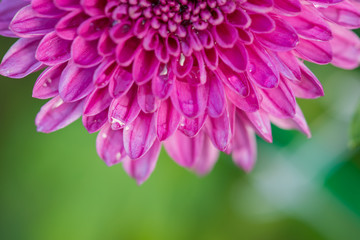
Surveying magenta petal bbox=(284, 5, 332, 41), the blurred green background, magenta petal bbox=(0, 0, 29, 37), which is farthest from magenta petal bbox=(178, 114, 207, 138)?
the blurred green background

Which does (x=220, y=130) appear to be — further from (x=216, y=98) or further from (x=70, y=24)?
(x=70, y=24)

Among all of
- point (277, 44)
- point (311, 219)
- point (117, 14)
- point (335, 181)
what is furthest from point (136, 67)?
point (311, 219)

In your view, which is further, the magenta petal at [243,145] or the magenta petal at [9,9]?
the magenta petal at [243,145]

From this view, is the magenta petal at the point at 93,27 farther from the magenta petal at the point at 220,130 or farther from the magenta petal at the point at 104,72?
the magenta petal at the point at 220,130

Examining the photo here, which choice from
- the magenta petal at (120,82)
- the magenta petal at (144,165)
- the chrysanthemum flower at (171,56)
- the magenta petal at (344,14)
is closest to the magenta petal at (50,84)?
the chrysanthemum flower at (171,56)

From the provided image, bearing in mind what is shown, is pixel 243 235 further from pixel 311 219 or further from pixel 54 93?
pixel 54 93

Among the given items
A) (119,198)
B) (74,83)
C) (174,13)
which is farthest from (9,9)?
(119,198)
